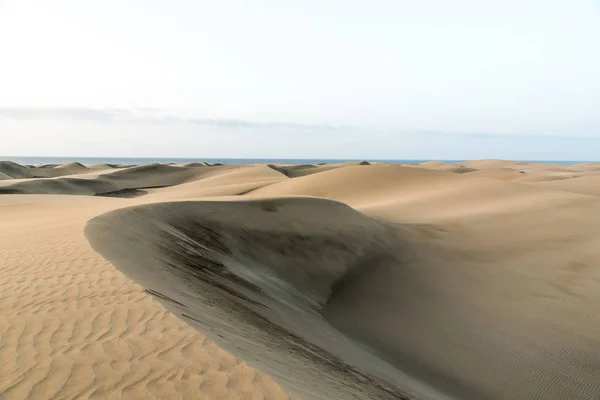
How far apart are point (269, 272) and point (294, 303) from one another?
154 centimetres

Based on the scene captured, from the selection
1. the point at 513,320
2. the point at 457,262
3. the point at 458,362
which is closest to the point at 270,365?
the point at 458,362

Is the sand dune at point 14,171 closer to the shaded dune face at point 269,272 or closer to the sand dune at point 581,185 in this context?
the shaded dune face at point 269,272

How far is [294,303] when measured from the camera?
769 centimetres

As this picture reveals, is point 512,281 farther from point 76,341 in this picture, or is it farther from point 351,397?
point 76,341

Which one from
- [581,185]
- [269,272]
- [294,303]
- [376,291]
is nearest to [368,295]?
[376,291]

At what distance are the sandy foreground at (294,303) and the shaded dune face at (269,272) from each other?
0.04 m

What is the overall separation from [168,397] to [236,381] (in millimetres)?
445

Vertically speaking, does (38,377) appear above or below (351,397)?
above

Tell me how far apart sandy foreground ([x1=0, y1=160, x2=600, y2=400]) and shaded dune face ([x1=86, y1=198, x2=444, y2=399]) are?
43 millimetres

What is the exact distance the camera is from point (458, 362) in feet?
22.6

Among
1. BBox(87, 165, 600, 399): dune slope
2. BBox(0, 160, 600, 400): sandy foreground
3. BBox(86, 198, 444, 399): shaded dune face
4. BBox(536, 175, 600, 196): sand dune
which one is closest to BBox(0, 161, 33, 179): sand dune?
BBox(0, 160, 600, 400): sandy foreground

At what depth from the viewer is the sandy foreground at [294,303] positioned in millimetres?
3227

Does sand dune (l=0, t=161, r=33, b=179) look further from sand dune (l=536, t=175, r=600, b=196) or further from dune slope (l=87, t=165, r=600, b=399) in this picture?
sand dune (l=536, t=175, r=600, b=196)

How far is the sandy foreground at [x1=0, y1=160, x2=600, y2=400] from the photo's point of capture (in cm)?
323
